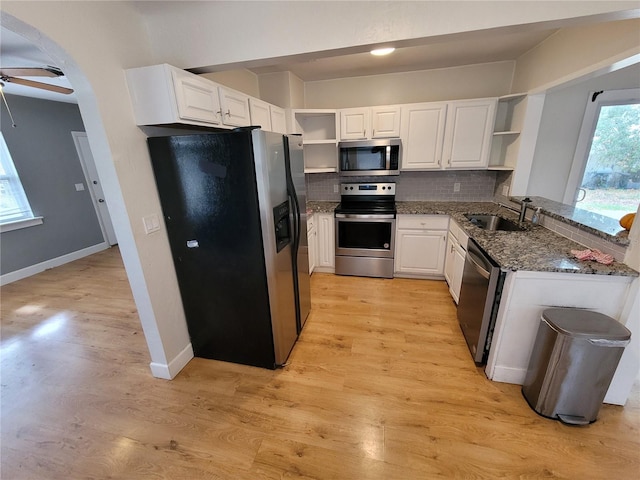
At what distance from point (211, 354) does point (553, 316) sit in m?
2.42

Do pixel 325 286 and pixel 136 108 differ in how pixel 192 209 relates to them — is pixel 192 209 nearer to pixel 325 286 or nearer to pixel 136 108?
pixel 136 108

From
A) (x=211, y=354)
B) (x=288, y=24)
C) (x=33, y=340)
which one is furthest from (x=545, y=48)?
(x=33, y=340)

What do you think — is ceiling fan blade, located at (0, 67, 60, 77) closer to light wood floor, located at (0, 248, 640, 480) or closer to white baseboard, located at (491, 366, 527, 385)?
light wood floor, located at (0, 248, 640, 480)

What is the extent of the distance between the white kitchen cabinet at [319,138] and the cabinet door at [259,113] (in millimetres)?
692

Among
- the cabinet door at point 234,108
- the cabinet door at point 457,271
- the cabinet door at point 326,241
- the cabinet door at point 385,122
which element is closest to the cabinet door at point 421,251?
the cabinet door at point 457,271

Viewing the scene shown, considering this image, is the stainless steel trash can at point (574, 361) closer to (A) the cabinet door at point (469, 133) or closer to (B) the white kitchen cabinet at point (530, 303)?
(B) the white kitchen cabinet at point (530, 303)

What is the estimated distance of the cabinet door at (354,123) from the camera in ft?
10.4

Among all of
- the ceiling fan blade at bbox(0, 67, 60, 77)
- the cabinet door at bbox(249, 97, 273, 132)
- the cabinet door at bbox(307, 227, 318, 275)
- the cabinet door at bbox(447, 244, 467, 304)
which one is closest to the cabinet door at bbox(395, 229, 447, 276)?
the cabinet door at bbox(447, 244, 467, 304)

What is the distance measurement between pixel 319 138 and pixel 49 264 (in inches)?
187

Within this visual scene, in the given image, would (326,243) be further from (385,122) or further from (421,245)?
(385,122)

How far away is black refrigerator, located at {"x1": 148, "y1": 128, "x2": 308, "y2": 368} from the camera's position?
1630 millimetres

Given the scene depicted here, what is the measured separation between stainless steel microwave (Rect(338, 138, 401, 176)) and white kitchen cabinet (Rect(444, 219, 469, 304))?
970 mm

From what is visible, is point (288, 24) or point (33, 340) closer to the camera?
point (288, 24)

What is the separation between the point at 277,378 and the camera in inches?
77.4
